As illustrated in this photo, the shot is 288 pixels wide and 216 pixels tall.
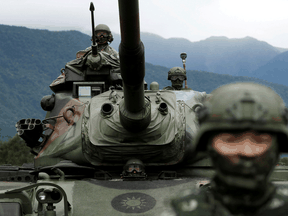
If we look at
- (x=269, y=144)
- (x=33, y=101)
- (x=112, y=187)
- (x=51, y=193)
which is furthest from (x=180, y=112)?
(x=33, y=101)

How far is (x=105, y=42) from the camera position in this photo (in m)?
7.75

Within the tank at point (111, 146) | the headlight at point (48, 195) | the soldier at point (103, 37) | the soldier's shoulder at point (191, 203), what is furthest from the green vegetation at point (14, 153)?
the soldier's shoulder at point (191, 203)

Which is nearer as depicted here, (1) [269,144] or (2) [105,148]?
(1) [269,144]

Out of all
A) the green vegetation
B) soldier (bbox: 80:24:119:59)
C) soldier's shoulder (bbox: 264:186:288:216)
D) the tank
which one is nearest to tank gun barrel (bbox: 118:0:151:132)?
the tank

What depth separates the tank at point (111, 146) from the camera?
3.58m

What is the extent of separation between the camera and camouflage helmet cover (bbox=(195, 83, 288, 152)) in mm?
1202

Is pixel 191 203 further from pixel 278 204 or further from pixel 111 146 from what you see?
pixel 111 146

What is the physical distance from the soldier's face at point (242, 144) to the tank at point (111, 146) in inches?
90.4

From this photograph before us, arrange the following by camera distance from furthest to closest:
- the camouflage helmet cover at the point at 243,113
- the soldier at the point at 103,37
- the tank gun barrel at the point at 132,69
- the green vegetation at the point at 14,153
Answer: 1. the green vegetation at the point at 14,153
2. the soldier at the point at 103,37
3. the tank gun barrel at the point at 132,69
4. the camouflage helmet cover at the point at 243,113

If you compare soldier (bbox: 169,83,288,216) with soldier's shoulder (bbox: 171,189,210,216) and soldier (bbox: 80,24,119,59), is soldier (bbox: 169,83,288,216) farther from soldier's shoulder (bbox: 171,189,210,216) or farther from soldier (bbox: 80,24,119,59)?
soldier (bbox: 80,24,119,59)

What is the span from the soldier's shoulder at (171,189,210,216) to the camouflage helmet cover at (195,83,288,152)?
0.80 feet

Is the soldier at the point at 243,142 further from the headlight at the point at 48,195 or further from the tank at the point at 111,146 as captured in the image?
the headlight at the point at 48,195

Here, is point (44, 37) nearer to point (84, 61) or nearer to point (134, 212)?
point (84, 61)

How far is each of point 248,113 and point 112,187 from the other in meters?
3.16
